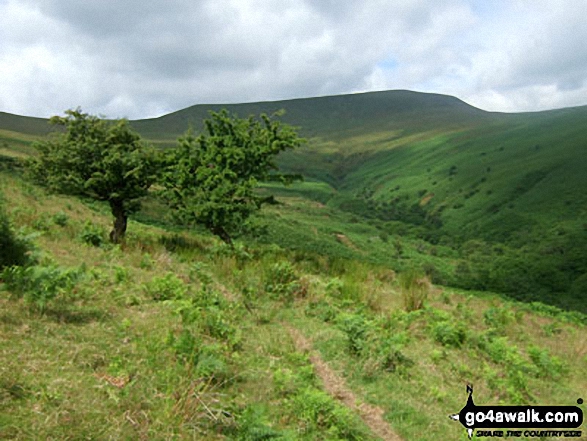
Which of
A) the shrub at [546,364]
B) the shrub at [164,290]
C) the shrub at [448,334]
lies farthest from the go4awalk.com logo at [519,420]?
the shrub at [164,290]

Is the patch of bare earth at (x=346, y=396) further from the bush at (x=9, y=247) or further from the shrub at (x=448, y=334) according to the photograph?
the bush at (x=9, y=247)

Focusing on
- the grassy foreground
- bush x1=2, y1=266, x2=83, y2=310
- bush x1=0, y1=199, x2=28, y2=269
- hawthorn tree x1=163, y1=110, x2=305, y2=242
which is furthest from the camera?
hawthorn tree x1=163, y1=110, x2=305, y2=242

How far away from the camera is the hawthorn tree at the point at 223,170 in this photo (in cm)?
1736

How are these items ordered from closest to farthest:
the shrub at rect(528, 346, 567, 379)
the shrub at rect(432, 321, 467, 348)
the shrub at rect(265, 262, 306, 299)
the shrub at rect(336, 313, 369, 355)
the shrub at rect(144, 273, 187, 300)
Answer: the shrub at rect(336, 313, 369, 355)
the shrub at rect(144, 273, 187, 300)
the shrub at rect(528, 346, 567, 379)
the shrub at rect(432, 321, 467, 348)
the shrub at rect(265, 262, 306, 299)

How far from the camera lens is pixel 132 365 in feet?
17.6

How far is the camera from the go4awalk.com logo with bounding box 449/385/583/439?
A: 6504 millimetres

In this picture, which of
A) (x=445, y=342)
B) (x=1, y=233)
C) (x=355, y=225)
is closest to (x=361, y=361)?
(x=445, y=342)

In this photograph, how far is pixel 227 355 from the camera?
6.70 metres

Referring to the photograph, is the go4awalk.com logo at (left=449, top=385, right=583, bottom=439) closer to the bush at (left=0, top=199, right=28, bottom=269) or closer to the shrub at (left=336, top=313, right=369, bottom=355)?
the shrub at (left=336, top=313, right=369, bottom=355)

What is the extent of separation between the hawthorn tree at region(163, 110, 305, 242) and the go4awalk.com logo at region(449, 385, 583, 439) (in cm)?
1221

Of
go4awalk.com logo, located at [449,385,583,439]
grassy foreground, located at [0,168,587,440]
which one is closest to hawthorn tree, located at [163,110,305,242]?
grassy foreground, located at [0,168,587,440]

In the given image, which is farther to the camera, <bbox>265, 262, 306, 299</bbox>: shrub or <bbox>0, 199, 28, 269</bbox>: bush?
<bbox>265, 262, 306, 299</bbox>: shrub

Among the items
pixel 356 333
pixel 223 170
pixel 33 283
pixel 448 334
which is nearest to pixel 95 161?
pixel 223 170

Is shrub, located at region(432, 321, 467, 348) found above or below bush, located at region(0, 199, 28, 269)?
below
